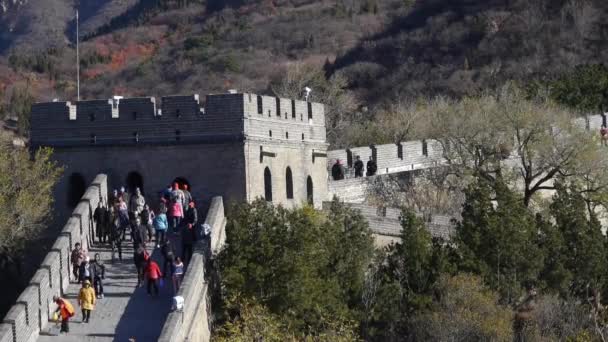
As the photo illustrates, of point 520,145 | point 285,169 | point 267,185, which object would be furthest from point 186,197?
point 520,145

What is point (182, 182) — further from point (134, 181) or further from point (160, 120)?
point (160, 120)

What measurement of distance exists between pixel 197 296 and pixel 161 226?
2.50 meters

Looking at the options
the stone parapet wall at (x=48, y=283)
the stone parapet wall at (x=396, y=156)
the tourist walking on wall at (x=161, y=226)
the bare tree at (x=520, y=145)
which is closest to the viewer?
the stone parapet wall at (x=48, y=283)

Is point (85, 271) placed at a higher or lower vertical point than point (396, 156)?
lower

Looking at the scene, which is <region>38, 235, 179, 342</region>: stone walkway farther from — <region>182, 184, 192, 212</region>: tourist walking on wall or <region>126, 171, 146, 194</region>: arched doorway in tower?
<region>126, 171, 146, 194</region>: arched doorway in tower

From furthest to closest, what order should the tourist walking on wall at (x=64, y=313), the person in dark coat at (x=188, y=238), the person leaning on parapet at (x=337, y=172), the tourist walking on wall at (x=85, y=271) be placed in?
the person leaning on parapet at (x=337, y=172)
the person in dark coat at (x=188, y=238)
the tourist walking on wall at (x=85, y=271)
the tourist walking on wall at (x=64, y=313)

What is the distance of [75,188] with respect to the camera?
103 ft

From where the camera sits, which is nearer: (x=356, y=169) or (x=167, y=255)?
(x=167, y=255)

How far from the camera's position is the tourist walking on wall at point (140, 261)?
26266 mm

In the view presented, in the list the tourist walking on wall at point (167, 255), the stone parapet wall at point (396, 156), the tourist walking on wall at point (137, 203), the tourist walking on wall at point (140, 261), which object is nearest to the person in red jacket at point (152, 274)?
the tourist walking on wall at point (140, 261)

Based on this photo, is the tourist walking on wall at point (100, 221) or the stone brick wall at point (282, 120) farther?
the stone brick wall at point (282, 120)

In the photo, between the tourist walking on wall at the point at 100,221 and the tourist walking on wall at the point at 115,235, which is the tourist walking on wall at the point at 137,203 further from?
the tourist walking on wall at the point at 100,221

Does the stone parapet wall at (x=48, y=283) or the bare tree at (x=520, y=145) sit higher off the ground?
the bare tree at (x=520, y=145)

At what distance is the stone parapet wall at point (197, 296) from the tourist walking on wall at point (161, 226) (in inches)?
30.3
